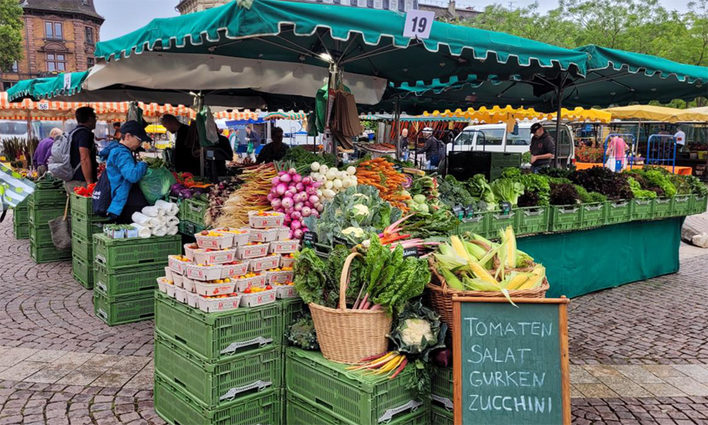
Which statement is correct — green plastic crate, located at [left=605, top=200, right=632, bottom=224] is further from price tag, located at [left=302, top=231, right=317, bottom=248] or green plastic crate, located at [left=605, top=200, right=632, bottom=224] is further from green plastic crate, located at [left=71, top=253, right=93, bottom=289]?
green plastic crate, located at [left=71, top=253, right=93, bottom=289]

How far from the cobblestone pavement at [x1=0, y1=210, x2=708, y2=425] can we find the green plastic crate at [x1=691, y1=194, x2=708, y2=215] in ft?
5.24

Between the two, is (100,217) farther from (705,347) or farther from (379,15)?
(705,347)

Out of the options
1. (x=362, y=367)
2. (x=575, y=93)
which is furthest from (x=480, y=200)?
(x=575, y=93)

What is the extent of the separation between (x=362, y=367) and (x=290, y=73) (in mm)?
5443

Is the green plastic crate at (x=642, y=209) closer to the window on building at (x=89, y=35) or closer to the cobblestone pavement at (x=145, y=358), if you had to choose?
the cobblestone pavement at (x=145, y=358)

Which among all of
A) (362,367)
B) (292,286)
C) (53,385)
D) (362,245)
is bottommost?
(53,385)

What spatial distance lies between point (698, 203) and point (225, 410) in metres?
7.97


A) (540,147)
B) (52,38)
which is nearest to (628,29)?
(540,147)

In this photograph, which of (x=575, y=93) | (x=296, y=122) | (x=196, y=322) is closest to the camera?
(x=196, y=322)

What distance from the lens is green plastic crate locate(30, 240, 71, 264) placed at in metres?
8.23

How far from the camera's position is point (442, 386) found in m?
3.24

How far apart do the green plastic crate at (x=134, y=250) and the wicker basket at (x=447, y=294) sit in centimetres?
317

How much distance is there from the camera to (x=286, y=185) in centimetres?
480

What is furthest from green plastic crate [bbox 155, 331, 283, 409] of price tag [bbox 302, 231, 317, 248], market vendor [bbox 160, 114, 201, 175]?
market vendor [bbox 160, 114, 201, 175]
